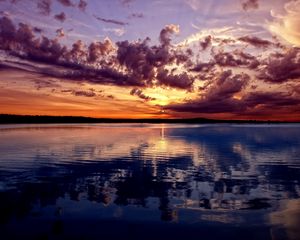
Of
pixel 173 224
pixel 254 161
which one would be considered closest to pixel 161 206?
pixel 173 224

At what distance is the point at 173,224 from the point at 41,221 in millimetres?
5761

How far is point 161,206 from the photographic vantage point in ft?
56.4

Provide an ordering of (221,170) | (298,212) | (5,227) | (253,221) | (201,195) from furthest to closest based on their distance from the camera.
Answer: (221,170) < (201,195) < (298,212) < (253,221) < (5,227)

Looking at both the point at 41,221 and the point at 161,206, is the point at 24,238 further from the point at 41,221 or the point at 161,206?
the point at 161,206

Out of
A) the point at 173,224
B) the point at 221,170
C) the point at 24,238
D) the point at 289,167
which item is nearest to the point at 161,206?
the point at 173,224

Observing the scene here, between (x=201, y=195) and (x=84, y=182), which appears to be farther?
(x=84, y=182)

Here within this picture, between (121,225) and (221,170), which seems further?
(221,170)

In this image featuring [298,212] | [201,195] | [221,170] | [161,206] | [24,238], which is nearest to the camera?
[24,238]

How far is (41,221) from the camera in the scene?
14.5 metres

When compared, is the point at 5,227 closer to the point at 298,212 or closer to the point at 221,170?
the point at 298,212

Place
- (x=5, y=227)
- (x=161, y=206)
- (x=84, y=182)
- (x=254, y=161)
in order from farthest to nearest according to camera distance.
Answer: (x=254, y=161) → (x=84, y=182) → (x=161, y=206) → (x=5, y=227)

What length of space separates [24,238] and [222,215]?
28.4ft

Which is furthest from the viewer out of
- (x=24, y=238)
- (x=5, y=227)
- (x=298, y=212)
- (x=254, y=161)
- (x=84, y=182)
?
(x=254, y=161)

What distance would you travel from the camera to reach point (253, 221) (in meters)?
14.6
